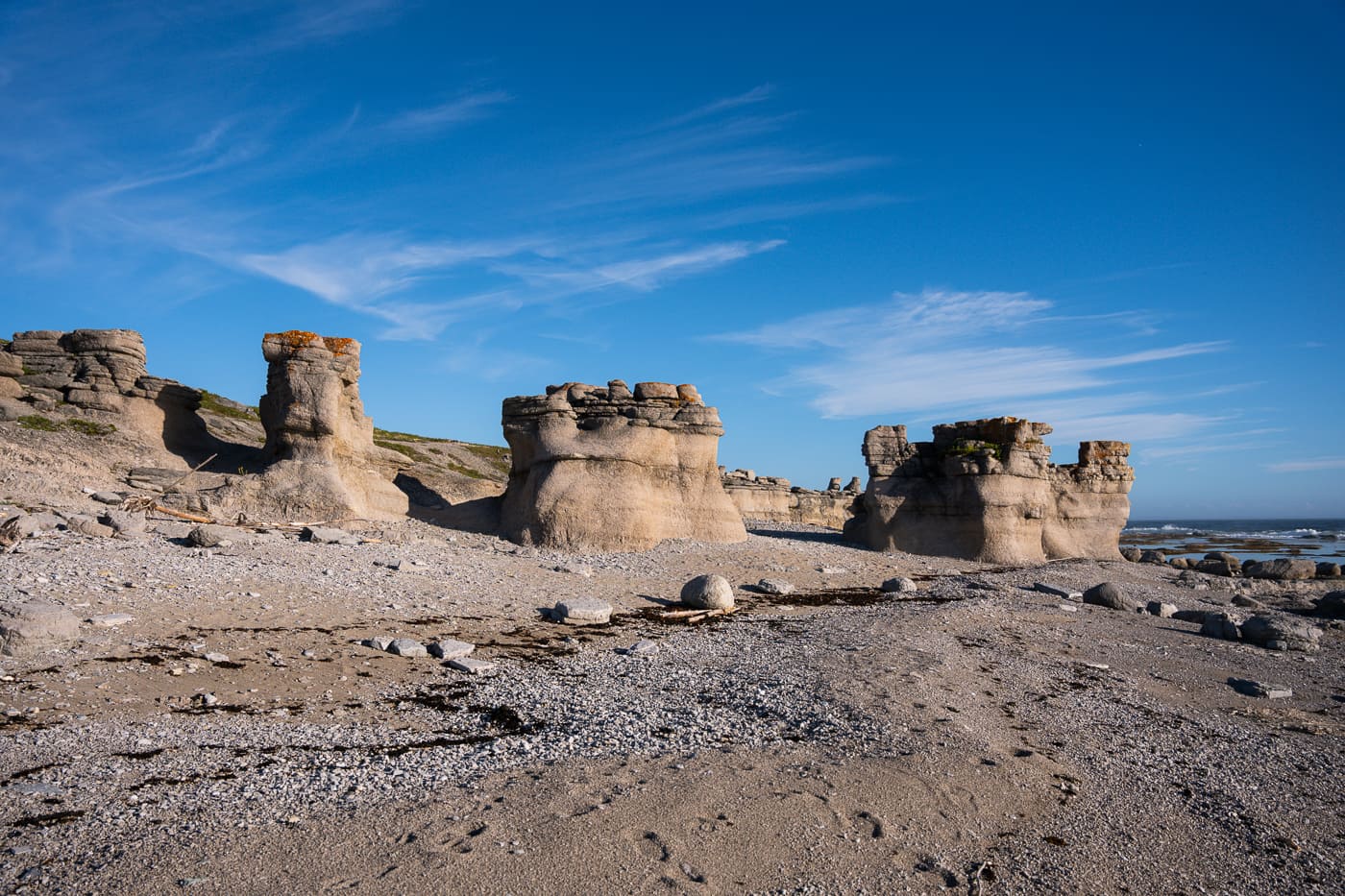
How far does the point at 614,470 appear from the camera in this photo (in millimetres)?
17562

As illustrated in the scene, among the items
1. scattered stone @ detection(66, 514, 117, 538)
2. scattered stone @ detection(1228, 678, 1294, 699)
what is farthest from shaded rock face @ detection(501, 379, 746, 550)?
scattered stone @ detection(1228, 678, 1294, 699)

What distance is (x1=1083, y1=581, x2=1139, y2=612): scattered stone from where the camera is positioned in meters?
14.4

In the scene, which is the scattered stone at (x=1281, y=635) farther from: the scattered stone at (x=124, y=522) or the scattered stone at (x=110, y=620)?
the scattered stone at (x=124, y=522)

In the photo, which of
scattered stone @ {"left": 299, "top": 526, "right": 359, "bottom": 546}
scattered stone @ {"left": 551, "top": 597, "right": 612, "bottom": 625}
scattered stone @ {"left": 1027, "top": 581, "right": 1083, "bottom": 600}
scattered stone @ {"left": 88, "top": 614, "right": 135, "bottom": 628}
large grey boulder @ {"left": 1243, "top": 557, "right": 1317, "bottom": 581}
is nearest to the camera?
scattered stone @ {"left": 88, "top": 614, "right": 135, "bottom": 628}

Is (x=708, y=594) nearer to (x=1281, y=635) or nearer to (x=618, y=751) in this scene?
(x=618, y=751)

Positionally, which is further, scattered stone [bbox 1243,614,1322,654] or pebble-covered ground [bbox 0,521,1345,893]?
scattered stone [bbox 1243,614,1322,654]

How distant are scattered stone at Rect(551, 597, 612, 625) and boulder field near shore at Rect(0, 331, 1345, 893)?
2.1 inches

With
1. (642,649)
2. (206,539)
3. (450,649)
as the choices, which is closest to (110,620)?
(450,649)

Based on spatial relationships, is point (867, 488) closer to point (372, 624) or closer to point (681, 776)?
point (372, 624)

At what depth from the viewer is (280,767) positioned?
503 cm

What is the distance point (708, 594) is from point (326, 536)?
6.87m

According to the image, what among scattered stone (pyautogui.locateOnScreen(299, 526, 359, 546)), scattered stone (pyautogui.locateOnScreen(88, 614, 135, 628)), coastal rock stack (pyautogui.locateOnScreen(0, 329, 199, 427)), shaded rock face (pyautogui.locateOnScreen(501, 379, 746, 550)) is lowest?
scattered stone (pyautogui.locateOnScreen(88, 614, 135, 628))

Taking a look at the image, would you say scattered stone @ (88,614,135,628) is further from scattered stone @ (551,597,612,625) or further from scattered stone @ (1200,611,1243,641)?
scattered stone @ (1200,611,1243,641)

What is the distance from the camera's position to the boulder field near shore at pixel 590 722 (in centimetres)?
411
